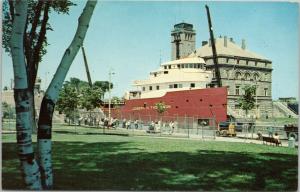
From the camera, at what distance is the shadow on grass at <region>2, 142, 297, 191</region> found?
26.5ft

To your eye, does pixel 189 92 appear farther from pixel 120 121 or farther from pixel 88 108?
pixel 88 108

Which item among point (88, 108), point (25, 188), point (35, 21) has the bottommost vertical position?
point (25, 188)

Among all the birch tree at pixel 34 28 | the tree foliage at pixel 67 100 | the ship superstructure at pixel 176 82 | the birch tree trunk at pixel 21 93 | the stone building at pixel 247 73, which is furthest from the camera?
the ship superstructure at pixel 176 82

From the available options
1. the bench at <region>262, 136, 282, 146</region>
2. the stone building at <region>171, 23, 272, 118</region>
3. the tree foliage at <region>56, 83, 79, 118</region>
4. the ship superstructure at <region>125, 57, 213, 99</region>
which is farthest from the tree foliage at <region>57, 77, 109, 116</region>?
the bench at <region>262, 136, 282, 146</region>

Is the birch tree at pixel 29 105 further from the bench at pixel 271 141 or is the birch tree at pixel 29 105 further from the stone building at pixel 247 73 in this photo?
the bench at pixel 271 141

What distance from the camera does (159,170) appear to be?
8617 millimetres

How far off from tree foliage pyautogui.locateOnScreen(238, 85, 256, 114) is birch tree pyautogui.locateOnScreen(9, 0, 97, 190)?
862cm

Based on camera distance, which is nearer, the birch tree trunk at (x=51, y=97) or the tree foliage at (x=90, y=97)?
the birch tree trunk at (x=51, y=97)

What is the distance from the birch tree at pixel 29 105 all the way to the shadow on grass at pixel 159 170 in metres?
0.63

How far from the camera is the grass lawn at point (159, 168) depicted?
809cm

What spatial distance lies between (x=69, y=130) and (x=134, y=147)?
5.77 feet

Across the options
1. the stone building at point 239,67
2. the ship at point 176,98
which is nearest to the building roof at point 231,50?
the stone building at point 239,67

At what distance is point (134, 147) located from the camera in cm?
1077

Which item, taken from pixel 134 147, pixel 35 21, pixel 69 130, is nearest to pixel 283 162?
pixel 134 147
